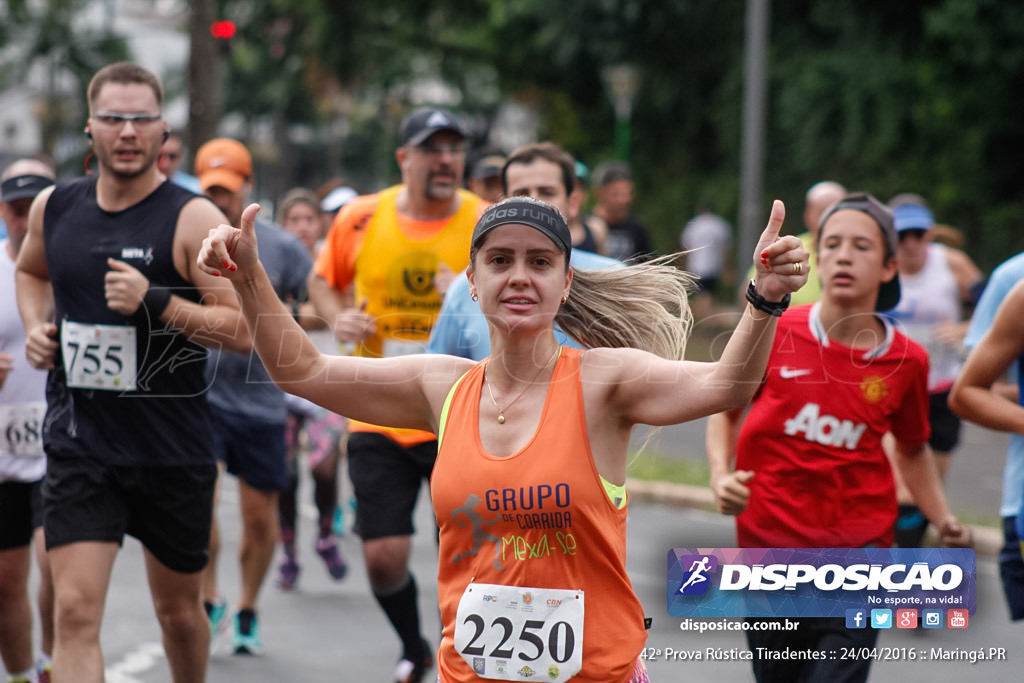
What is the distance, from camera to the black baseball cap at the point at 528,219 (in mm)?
3113

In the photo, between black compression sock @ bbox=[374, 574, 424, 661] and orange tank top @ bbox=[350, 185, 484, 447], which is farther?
orange tank top @ bbox=[350, 185, 484, 447]

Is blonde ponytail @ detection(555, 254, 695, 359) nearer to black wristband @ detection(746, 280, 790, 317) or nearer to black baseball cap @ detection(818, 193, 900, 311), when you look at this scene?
black wristband @ detection(746, 280, 790, 317)

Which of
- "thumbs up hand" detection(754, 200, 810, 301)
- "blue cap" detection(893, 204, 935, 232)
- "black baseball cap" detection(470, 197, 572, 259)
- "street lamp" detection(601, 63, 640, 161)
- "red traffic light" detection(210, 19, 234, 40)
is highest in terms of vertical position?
"street lamp" detection(601, 63, 640, 161)

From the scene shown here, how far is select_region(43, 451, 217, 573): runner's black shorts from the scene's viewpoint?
4.39 metres

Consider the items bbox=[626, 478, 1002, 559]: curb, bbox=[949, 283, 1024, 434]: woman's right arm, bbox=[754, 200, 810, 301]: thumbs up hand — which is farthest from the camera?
bbox=[626, 478, 1002, 559]: curb

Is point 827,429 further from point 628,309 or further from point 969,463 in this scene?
point 969,463

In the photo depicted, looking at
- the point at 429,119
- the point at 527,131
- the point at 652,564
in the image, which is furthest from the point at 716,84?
the point at 429,119

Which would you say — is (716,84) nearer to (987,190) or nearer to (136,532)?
(987,190)

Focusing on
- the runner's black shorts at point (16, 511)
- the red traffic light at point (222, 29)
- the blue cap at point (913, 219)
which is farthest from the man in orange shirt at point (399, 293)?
the red traffic light at point (222, 29)

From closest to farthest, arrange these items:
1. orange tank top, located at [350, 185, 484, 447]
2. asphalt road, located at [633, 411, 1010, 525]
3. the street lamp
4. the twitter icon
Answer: the twitter icon → orange tank top, located at [350, 185, 484, 447] → asphalt road, located at [633, 411, 1010, 525] → the street lamp

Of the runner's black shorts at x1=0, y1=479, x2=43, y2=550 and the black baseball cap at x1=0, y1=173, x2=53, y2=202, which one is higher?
the black baseball cap at x1=0, y1=173, x2=53, y2=202

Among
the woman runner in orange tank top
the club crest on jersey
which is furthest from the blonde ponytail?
the club crest on jersey

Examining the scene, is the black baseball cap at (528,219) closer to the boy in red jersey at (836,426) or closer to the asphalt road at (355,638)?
the boy in red jersey at (836,426)

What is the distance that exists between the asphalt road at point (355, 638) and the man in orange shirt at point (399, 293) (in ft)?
2.53
